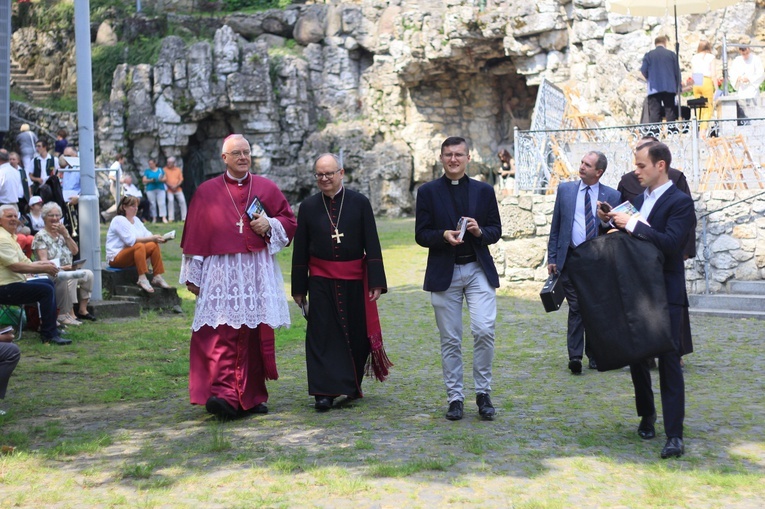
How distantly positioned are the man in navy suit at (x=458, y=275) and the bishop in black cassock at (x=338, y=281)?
2.02 ft

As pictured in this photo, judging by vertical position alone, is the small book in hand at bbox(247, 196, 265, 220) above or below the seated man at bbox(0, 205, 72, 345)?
above

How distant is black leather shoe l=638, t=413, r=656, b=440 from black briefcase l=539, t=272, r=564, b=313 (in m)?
1.39

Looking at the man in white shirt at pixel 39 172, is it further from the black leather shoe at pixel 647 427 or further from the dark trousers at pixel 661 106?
the black leather shoe at pixel 647 427

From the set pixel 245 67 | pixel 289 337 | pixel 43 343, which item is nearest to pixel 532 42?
pixel 245 67

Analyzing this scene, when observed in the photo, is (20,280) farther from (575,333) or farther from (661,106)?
(661,106)

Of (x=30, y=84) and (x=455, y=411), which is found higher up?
(x=30, y=84)

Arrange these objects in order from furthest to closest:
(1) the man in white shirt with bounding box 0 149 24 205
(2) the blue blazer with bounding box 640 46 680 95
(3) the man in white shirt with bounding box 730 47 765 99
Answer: (3) the man in white shirt with bounding box 730 47 765 99, (2) the blue blazer with bounding box 640 46 680 95, (1) the man in white shirt with bounding box 0 149 24 205

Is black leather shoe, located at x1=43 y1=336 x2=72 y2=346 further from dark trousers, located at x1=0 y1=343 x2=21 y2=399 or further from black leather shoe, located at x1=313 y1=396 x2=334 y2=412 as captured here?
black leather shoe, located at x1=313 y1=396 x2=334 y2=412

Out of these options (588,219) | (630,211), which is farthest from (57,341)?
(630,211)

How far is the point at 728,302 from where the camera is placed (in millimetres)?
11930

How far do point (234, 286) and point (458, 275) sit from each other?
161cm

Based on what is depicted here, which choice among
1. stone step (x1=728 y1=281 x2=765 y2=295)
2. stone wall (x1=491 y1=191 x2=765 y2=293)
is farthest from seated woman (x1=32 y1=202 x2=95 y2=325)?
stone step (x1=728 y1=281 x2=765 y2=295)

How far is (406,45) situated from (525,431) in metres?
21.9

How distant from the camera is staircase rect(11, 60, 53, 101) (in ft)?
99.0
